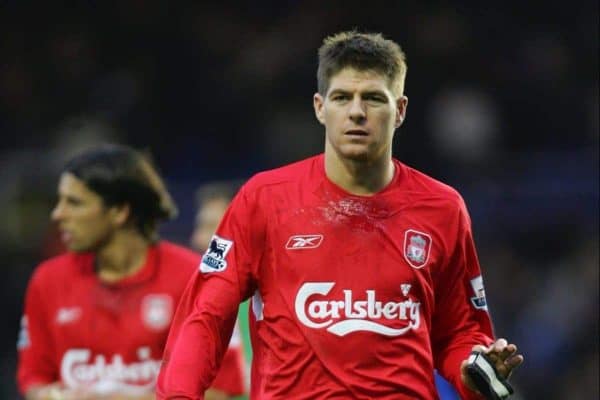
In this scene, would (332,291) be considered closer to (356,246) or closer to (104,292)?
(356,246)

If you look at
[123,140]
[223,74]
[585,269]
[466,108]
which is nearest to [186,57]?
[223,74]

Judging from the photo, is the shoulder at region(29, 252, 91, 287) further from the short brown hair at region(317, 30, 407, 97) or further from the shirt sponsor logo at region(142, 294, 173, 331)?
the short brown hair at region(317, 30, 407, 97)

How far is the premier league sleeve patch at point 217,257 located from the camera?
4793mm

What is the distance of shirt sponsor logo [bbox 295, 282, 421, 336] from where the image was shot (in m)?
4.71

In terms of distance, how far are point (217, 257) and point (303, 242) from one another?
0.29 m

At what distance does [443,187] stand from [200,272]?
2.97ft

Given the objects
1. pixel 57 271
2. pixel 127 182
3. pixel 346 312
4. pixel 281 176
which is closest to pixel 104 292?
pixel 57 271

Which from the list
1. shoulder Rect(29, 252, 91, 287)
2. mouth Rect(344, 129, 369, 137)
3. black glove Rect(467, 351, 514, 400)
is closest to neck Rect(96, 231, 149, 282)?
shoulder Rect(29, 252, 91, 287)

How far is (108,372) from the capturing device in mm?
6953

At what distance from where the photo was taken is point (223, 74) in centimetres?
1363

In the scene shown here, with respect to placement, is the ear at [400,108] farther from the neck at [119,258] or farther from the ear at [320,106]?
the neck at [119,258]

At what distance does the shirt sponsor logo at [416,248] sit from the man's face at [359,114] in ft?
0.95

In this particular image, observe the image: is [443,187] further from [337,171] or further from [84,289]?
[84,289]

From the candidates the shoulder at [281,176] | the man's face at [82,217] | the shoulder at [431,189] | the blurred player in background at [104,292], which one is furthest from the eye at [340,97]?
the man's face at [82,217]
